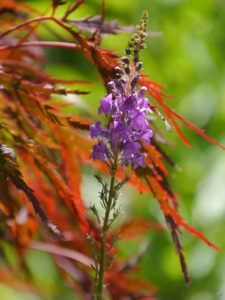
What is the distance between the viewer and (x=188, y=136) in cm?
320

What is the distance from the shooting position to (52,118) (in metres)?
0.85

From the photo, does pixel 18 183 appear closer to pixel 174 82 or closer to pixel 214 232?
pixel 214 232

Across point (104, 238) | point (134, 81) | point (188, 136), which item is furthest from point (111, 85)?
point (188, 136)

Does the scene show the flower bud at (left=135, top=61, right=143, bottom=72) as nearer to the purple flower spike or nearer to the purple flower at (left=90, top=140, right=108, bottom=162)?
the purple flower spike

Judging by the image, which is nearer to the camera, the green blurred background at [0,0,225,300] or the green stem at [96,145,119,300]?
the green stem at [96,145,119,300]

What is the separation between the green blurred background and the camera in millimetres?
2814

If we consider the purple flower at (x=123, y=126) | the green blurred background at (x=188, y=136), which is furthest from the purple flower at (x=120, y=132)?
the green blurred background at (x=188, y=136)

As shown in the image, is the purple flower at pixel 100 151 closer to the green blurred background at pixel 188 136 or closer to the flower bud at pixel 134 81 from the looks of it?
the flower bud at pixel 134 81

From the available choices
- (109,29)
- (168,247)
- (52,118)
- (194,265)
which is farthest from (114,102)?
(168,247)

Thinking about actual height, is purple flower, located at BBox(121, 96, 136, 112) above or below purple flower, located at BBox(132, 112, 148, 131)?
above

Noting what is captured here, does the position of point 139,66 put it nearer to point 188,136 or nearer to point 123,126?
point 123,126

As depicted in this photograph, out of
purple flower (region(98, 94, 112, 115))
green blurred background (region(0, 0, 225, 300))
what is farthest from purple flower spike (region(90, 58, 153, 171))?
green blurred background (region(0, 0, 225, 300))

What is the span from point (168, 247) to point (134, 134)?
2.39 metres

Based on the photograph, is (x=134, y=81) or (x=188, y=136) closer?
(x=134, y=81)
